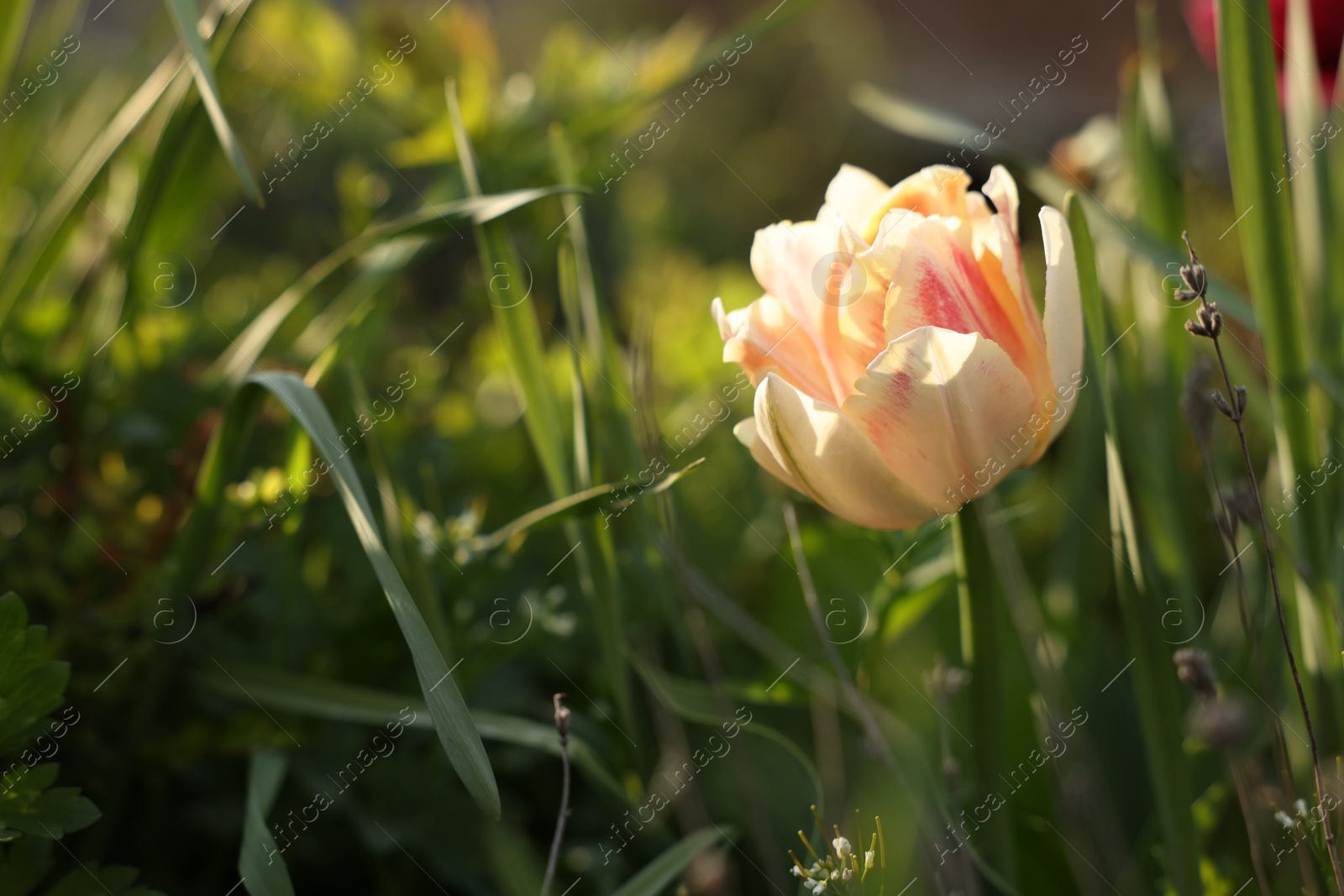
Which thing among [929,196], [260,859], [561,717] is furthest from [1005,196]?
[260,859]

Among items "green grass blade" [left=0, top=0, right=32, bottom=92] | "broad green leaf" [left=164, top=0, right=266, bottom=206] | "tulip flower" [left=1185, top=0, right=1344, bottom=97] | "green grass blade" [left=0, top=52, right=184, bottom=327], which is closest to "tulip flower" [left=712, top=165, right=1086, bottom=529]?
"broad green leaf" [left=164, top=0, right=266, bottom=206]

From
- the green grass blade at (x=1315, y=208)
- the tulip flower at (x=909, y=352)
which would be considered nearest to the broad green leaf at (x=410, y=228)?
the tulip flower at (x=909, y=352)

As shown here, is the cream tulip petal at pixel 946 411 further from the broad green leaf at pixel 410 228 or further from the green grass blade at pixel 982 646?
the broad green leaf at pixel 410 228

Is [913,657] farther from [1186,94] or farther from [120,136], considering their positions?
[1186,94]

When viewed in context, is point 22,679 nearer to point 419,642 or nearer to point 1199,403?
point 419,642

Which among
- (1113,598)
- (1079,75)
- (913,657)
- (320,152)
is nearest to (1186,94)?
(1079,75)
